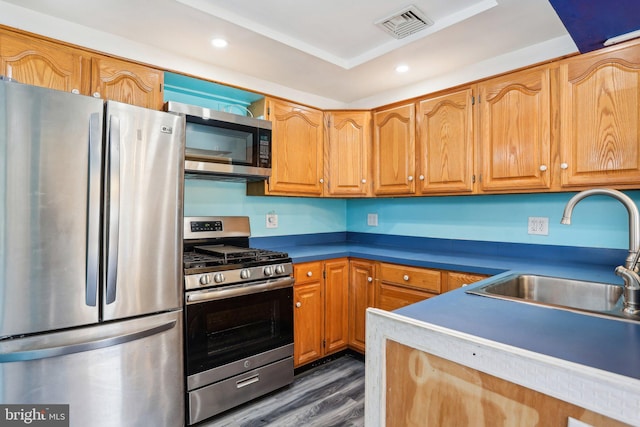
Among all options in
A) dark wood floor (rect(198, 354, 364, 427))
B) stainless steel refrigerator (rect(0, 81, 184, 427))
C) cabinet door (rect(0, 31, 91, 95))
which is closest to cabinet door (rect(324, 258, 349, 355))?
dark wood floor (rect(198, 354, 364, 427))

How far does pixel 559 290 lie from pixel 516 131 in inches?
38.4

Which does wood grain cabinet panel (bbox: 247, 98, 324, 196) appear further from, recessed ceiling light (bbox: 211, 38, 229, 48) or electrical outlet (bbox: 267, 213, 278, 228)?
recessed ceiling light (bbox: 211, 38, 229, 48)

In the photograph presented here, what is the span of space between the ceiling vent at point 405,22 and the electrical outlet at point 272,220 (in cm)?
164

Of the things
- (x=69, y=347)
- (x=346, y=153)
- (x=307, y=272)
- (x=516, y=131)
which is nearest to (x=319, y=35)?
(x=346, y=153)

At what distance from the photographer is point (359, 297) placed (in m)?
2.61

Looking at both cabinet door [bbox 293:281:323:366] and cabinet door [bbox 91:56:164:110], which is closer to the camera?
cabinet door [bbox 91:56:164:110]

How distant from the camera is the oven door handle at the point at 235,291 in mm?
1822

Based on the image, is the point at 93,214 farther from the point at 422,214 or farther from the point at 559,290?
the point at 422,214

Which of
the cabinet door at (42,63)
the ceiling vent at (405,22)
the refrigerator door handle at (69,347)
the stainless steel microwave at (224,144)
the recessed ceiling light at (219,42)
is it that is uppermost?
the ceiling vent at (405,22)

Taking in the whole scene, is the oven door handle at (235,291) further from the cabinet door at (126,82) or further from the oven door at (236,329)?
the cabinet door at (126,82)

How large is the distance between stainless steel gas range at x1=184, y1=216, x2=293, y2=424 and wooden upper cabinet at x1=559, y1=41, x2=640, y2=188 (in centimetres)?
180

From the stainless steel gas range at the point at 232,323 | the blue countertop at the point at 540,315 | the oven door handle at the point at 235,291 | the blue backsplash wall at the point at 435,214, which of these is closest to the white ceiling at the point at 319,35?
the blue backsplash wall at the point at 435,214

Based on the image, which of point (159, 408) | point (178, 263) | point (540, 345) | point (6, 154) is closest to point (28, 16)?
point (6, 154)

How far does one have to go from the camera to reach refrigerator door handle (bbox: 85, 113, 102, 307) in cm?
147
